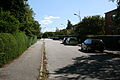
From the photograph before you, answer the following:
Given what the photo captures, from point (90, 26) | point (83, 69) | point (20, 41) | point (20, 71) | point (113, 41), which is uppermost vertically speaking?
point (90, 26)

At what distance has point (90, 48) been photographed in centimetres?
2584

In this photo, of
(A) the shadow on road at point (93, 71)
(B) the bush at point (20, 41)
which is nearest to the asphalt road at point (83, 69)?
(A) the shadow on road at point (93, 71)

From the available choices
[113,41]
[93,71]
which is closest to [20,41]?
[93,71]

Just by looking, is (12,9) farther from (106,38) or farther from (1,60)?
(1,60)

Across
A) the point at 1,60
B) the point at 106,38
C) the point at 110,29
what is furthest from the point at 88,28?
the point at 1,60

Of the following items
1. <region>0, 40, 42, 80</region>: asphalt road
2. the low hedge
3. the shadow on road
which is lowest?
the shadow on road

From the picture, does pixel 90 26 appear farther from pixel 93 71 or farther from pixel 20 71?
pixel 20 71

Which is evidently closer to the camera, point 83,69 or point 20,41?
point 83,69

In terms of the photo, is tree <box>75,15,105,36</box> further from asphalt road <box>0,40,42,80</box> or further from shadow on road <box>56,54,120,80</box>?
asphalt road <box>0,40,42,80</box>

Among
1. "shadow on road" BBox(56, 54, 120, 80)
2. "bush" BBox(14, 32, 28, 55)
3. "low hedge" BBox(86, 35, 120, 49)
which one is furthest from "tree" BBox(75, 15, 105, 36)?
"shadow on road" BBox(56, 54, 120, 80)

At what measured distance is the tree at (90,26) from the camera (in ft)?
182

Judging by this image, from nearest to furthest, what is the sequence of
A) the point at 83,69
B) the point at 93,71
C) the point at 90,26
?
the point at 93,71
the point at 83,69
the point at 90,26

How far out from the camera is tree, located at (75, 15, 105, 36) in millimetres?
55531

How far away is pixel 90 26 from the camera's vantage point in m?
56.6
